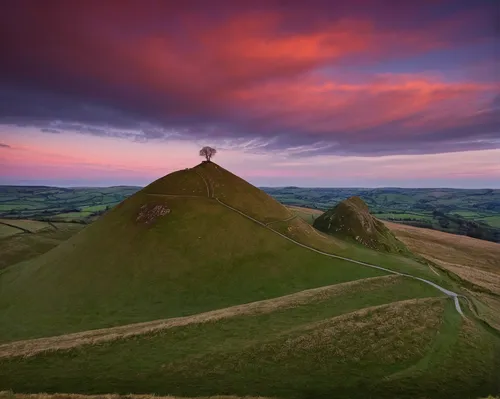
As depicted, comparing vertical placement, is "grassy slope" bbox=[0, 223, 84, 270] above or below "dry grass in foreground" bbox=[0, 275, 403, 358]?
below

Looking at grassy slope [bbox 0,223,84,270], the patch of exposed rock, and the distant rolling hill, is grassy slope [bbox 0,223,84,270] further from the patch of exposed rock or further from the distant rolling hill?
the patch of exposed rock

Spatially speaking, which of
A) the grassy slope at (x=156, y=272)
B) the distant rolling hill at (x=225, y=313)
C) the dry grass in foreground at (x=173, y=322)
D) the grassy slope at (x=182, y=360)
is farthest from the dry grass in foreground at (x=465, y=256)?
the grassy slope at (x=182, y=360)

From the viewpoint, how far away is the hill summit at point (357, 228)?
7422 cm

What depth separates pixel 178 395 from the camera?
24594 millimetres

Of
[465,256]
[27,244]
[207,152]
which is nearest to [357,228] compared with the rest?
[207,152]

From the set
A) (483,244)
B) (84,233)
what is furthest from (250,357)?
(483,244)

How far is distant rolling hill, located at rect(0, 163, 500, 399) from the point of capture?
2698 centimetres

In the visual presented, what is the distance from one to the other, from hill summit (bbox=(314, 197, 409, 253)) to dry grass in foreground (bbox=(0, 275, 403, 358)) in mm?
23962

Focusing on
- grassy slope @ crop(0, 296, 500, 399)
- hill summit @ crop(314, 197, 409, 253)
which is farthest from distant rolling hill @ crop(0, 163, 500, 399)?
hill summit @ crop(314, 197, 409, 253)

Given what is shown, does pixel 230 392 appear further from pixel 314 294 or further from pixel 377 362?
pixel 314 294

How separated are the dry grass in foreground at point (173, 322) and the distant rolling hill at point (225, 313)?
11.4 inches

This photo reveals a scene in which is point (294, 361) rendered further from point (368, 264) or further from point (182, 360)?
point (368, 264)

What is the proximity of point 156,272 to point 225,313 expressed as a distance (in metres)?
20.9

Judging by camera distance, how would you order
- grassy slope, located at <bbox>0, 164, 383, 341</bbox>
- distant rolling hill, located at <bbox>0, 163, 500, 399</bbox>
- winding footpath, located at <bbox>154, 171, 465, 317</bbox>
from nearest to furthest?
distant rolling hill, located at <bbox>0, 163, 500, 399</bbox> → winding footpath, located at <bbox>154, 171, 465, 317</bbox> → grassy slope, located at <bbox>0, 164, 383, 341</bbox>
